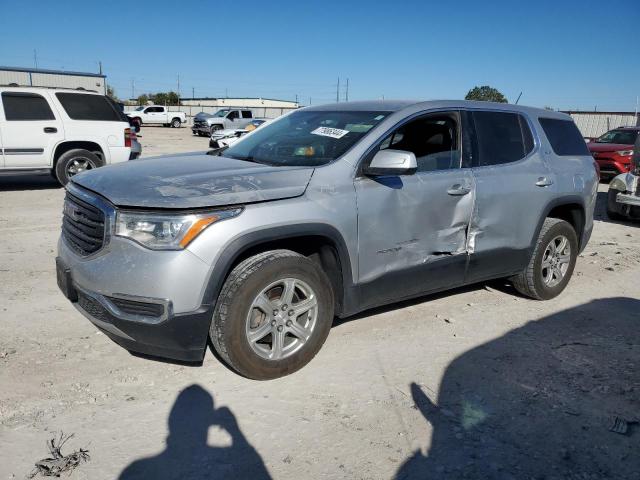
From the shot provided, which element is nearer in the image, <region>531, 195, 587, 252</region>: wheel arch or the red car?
<region>531, 195, 587, 252</region>: wheel arch

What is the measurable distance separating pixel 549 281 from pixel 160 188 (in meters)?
3.83

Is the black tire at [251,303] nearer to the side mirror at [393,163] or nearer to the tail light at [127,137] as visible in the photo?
the side mirror at [393,163]

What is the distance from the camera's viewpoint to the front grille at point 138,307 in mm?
2975

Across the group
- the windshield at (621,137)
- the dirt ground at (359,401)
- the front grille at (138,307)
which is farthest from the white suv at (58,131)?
the windshield at (621,137)

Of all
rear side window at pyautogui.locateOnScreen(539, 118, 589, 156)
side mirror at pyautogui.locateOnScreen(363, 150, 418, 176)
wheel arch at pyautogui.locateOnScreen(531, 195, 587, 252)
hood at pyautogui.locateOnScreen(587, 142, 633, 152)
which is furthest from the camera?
hood at pyautogui.locateOnScreen(587, 142, 633, 152)

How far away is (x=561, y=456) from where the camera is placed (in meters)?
2.78

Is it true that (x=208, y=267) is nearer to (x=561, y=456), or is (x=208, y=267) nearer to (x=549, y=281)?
(x=561, y=456)

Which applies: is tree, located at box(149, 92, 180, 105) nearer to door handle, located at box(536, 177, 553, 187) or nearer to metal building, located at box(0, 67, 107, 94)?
metal building, located at box(0, 67, 107, 94)

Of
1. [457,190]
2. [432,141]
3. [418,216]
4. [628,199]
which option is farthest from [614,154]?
[418,216]

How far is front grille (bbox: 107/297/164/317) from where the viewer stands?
297 centimetres

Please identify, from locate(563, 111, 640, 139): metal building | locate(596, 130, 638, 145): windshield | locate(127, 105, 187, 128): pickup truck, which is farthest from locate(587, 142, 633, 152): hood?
locate(127, 105, 187, 128): pickup truck

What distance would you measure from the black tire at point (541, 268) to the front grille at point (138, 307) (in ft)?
11.3

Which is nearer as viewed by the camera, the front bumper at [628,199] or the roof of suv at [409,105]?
the roof of suv at [409,105]

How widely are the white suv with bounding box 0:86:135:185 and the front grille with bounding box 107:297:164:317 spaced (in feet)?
26.9
